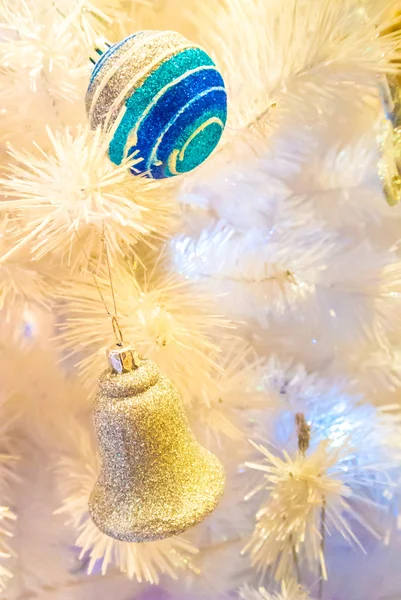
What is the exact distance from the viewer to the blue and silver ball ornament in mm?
318

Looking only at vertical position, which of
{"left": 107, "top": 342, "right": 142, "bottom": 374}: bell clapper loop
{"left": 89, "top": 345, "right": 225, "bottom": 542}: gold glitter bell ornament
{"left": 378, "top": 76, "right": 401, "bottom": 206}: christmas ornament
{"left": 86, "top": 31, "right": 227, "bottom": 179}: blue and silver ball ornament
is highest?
{"left": 378, "top": 76, "right": 401, "bottom": 206}: christmas ornament

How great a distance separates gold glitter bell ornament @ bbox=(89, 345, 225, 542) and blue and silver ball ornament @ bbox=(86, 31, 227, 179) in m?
0.15

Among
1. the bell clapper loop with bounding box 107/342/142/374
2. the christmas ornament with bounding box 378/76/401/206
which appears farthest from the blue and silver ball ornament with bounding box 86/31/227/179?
the christmas ornament with bounding box 378/76/401/206

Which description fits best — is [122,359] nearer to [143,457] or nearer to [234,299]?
[143,457]

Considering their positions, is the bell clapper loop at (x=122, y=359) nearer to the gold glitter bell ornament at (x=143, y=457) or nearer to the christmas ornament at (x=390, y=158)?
the gold glitter bell ornament at (x=143, y=457)

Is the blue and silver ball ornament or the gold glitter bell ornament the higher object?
the blue and silver ball ornament

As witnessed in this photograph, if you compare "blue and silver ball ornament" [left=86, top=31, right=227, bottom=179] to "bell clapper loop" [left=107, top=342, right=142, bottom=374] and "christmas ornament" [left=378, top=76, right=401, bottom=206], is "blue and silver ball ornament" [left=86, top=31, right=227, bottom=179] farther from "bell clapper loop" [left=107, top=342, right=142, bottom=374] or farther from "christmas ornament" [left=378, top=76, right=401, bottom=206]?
"christmas ornament" [left=378, top=76, right=401, bottom=206]

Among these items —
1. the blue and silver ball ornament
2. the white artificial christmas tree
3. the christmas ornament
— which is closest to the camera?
the blue and silver ball ornament

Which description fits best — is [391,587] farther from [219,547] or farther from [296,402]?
[296,402]

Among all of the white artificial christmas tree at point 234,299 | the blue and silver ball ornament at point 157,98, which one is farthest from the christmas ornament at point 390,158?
the blue and silver ball ornament at point 157,98

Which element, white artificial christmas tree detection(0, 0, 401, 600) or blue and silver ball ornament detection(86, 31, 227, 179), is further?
white artificial christmas tree detection(0, 0, 401, 600)

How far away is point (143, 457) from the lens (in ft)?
1.27

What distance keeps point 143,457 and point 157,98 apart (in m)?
0.26

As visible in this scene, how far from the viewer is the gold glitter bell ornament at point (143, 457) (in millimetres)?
376
